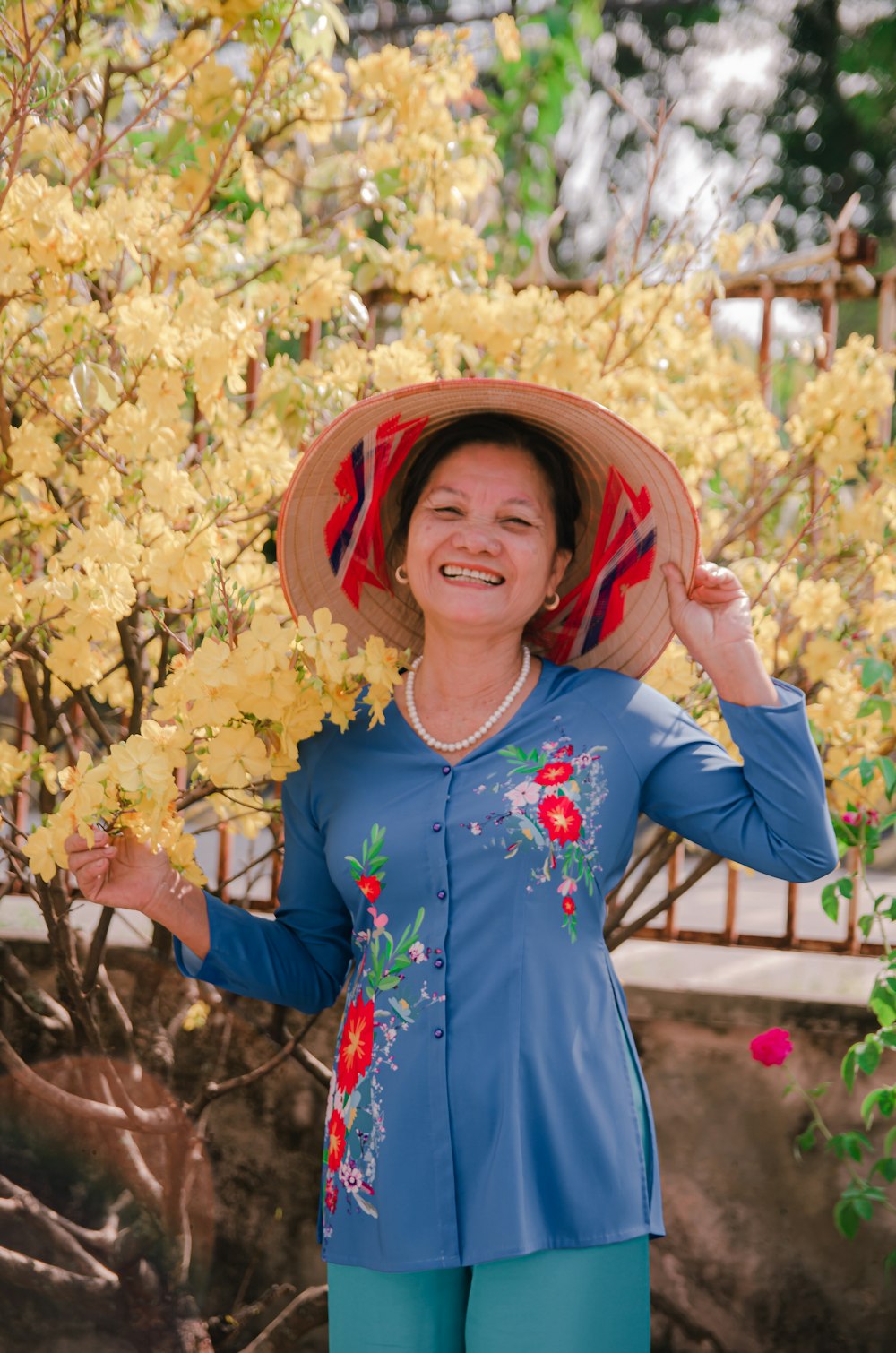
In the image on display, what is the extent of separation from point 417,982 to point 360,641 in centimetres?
60

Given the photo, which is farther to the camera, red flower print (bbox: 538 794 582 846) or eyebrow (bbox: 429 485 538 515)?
eyebrow (bbox: 429 485 538 515)

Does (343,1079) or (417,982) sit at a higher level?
(417,982)

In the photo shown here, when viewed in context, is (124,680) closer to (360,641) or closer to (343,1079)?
(360,641)

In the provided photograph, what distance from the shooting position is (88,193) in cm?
212

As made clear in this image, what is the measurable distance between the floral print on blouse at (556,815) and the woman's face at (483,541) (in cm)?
20

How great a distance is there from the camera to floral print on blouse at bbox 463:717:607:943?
1598 mm

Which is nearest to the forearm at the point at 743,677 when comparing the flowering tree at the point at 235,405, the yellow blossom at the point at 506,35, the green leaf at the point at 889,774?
the flowering tree at the point at 235,405

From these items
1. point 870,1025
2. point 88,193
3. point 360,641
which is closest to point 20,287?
point 88,193

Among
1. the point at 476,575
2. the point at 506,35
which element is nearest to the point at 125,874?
the point at 476,575

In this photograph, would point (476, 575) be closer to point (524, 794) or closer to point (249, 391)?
point (524, 794)

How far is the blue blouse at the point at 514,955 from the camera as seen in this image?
154 cm

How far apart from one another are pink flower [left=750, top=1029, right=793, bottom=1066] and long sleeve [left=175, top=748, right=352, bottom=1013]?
0.90m

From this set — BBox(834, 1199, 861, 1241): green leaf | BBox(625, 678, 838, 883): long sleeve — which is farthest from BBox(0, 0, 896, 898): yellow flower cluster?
BBox(834, 1199, 861, 1241): green leaf

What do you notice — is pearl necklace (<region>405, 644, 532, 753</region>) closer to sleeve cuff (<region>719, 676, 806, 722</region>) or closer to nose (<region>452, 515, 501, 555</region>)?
nose (<region>452, 515, 501, 555</region>)
